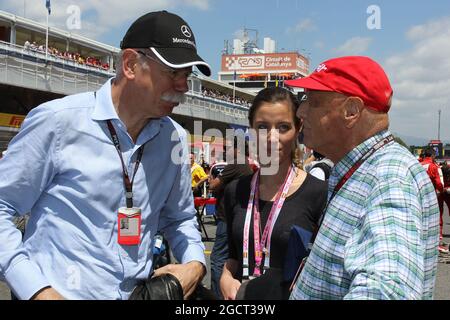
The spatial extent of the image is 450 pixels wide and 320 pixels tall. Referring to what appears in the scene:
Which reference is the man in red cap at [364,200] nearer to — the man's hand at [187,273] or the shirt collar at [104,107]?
the man's hand at [187,273]

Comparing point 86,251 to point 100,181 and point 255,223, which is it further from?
point 255,223

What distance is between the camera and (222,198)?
16.6ft

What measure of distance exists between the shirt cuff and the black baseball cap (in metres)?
0.91

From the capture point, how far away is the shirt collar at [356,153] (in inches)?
61.7

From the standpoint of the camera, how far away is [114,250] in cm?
191

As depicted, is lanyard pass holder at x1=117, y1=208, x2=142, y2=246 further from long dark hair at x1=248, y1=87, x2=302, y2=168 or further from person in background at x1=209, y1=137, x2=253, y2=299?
person in background at x1=209, y1=137, x2=253, y2=299

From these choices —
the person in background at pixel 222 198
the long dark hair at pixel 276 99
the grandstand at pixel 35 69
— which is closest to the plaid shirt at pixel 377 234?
the long dark hair at pixel 276 99

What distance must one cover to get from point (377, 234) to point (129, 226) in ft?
Result: 3.24

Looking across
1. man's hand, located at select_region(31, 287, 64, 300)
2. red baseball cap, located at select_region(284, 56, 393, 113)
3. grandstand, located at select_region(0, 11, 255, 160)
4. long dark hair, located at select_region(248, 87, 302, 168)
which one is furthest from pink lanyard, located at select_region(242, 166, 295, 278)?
grandstand, located at select_region(0, 11, 255, 160)

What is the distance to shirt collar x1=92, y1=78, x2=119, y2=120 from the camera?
195cm

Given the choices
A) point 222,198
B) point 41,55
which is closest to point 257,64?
point 41,55

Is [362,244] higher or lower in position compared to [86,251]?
higher
